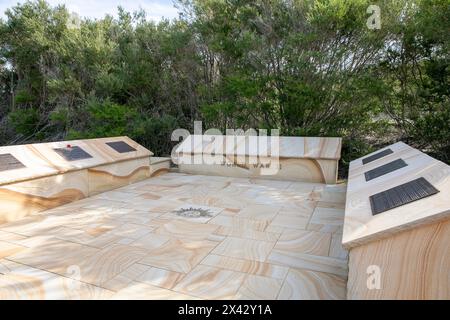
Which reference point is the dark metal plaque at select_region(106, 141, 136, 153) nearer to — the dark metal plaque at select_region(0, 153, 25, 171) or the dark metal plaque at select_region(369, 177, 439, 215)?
the dark metal plaque at select_region(0, 153, 25, 171)

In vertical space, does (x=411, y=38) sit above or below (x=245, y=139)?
above

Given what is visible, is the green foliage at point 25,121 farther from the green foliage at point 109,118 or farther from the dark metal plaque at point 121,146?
the dark metal plaque at point 121,146

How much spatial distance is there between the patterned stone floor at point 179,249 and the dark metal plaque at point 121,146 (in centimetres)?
102

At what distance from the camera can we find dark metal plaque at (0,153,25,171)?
10.8ft

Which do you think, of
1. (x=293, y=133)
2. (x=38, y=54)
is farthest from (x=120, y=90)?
(x=293, y=133)

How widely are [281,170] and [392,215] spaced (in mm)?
3393

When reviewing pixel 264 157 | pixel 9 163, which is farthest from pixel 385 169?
pixel 9 163

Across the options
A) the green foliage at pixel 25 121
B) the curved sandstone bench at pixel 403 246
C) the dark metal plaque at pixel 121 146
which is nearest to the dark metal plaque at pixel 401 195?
the curved sandstone bench at pixel 403 246

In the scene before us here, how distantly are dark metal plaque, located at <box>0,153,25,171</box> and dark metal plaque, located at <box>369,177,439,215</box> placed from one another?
3734 mm

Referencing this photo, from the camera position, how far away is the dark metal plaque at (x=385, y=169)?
318 centimetres
